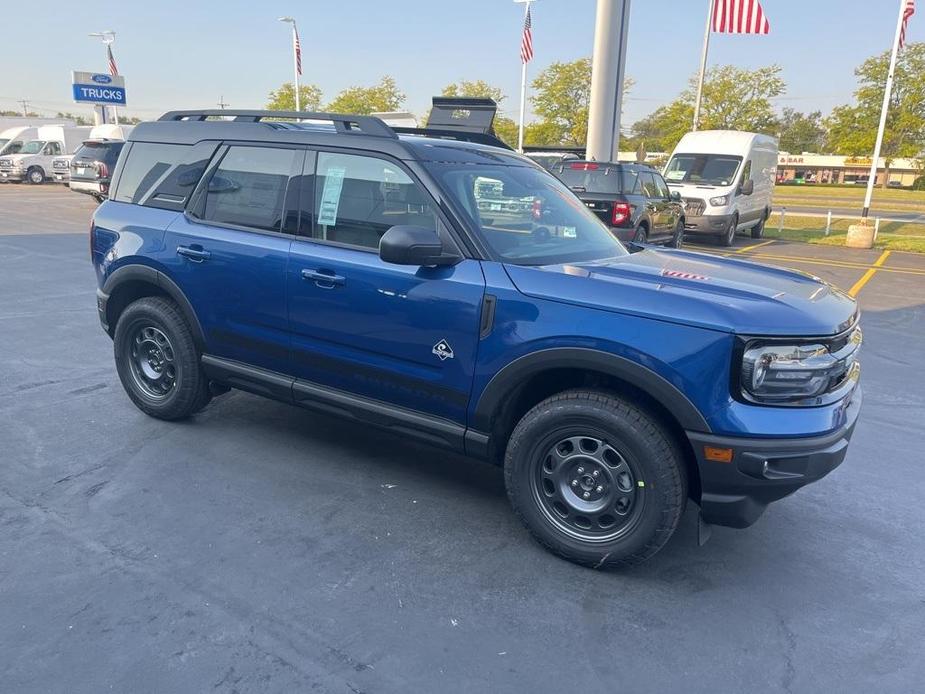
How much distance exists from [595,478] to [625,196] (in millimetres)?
9666

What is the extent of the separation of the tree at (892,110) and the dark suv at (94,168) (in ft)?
170

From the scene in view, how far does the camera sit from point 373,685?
2.43 meters

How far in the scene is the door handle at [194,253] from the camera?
418 centimetres

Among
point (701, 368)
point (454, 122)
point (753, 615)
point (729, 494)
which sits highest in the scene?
point (454, 122)

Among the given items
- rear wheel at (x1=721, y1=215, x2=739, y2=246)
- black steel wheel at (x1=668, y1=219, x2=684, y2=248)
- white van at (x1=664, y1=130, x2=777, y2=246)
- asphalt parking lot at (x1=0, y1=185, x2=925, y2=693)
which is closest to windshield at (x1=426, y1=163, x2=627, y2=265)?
asphalt parking lot at (x1=0, y1=185, x2=925, y2=693)

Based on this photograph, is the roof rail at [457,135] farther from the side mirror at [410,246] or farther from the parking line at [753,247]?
the parking line at [753,247]

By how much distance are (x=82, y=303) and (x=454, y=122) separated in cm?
597

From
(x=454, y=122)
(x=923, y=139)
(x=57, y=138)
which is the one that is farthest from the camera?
(x=923, y=139)

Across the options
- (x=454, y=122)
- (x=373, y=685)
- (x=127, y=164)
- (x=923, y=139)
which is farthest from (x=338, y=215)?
(x=923, y=139)

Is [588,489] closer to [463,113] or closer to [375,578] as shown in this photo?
[375,578]

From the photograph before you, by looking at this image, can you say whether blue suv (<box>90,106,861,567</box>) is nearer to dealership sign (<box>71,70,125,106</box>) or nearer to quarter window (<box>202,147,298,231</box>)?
quarter window (<box>202,147,298,231</box>)

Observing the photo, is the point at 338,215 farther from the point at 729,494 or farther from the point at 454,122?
the point at 454,122

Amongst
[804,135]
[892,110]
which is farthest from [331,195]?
[804,135]

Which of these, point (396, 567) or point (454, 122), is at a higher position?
point (454, 122)
